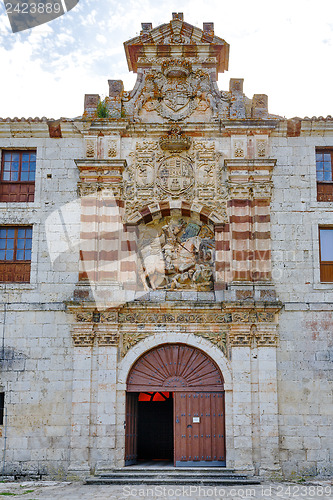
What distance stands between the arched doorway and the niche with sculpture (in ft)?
5.95

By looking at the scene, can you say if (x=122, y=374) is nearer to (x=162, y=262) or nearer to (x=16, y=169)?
(x=162, y=262)

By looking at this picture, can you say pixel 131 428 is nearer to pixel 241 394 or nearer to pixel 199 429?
pixel 199 429

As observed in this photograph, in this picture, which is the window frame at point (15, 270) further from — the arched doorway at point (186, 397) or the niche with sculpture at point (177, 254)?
the arched doorway at point (186, 397)

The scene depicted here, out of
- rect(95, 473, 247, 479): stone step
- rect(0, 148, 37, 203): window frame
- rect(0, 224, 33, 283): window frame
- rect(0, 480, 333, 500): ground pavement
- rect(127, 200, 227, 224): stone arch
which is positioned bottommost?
rect(0, 480, 333, 500): ground pavement

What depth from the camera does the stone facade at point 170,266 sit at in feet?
56.4

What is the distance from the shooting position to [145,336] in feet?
58.6

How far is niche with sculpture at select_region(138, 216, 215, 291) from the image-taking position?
18422 millimetres

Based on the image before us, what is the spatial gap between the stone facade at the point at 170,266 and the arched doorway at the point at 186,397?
1.15ft

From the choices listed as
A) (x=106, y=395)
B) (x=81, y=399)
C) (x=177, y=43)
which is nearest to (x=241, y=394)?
(x=106, y=395)

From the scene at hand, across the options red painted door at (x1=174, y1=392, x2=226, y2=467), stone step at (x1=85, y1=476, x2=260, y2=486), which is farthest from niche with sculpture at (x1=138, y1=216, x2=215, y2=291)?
stone step at (x1=85, y1=476, x2=260, y2=486)

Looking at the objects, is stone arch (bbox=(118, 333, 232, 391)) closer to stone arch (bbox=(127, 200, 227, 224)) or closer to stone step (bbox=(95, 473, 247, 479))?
stone step (bbox=(95, 473, 247, 479))

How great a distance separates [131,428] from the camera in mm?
17859

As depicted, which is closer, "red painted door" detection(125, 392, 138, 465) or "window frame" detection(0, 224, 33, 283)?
"red painted door" detection(125, 392, 138, 465)

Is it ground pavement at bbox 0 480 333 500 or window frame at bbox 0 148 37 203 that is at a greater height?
window frame at bbox 0 148 37 203
